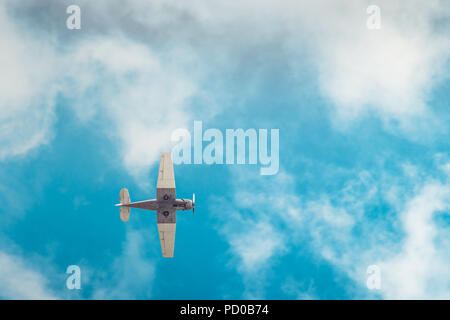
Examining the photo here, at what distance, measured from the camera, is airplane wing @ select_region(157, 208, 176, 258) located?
236 ft

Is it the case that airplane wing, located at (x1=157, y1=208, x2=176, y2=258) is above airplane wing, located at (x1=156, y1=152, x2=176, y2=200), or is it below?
below

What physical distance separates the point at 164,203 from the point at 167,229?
4799 millimetres

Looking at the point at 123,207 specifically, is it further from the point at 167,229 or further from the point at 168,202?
the point at 167,229

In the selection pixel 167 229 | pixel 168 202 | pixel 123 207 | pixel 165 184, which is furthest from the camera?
pixel 167 229

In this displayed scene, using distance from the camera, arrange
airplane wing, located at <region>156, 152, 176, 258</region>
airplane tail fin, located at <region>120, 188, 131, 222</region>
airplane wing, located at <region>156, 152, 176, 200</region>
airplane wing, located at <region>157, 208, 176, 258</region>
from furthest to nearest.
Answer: airplane tail fin, located at <region>120, 188, 131, 222</region> → airplane wing, located at <region>157, 208, 176, 258</region> → airplane wing, located at <region>156, 152, 176, 258</region> → airplane wing, located at <region>156, 152, 176, 200</region>

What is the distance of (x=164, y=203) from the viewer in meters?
71.0

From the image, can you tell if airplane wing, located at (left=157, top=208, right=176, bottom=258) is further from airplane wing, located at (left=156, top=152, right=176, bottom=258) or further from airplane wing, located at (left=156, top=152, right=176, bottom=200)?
airplane wing, located at (left=156, top=152, right=176, bottom=200)

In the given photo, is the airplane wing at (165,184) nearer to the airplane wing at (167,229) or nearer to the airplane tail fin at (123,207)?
the airplane wing at (167,229)

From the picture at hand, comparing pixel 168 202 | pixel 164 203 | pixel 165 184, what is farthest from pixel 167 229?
pixel 165 184

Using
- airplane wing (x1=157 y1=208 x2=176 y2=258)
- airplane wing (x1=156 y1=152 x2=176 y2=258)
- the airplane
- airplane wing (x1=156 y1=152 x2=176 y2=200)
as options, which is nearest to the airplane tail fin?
the airplane

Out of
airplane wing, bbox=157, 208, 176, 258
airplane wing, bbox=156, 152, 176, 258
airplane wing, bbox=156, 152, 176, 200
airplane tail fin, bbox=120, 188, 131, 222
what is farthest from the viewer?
airplane tail fin, bbox=120, 188, 131, 222
